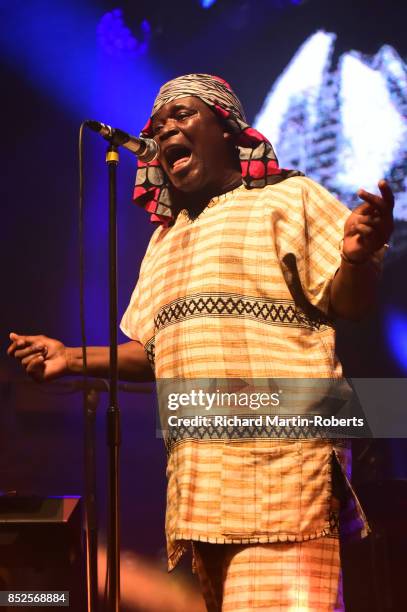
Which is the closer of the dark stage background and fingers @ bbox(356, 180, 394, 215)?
fingers @ bbox(356, 180, 394, 215)

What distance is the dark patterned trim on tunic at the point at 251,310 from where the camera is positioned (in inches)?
94.1

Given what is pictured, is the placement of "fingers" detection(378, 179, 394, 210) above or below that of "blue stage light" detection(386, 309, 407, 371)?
below

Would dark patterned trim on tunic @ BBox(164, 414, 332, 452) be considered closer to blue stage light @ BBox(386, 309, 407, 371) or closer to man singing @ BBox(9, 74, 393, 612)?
man singing @ BBox(9, 74, 393, 612)

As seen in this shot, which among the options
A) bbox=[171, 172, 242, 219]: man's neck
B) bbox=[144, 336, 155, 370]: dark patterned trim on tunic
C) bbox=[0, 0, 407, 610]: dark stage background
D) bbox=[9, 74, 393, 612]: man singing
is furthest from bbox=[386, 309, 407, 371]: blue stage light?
bbox=[144, 336, 155, 370]: dark patterned trim on tunic

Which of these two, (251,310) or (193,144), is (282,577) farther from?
(193,144)

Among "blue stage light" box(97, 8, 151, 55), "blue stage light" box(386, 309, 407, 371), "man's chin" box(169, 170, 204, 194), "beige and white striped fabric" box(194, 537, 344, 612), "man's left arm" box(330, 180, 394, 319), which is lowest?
"beige and white striped fabric" box(194, 537, 344, 612)

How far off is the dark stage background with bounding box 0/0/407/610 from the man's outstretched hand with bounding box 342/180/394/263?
3.32ft

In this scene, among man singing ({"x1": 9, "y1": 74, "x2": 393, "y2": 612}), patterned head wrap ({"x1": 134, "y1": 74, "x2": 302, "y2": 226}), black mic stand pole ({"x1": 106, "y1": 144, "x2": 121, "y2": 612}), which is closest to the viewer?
black mic stand pole ({"x1": 106, "y1": 144, "x2": 121, "y2": 612})

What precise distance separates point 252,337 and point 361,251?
439 millimetres

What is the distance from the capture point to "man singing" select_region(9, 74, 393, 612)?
220 cm

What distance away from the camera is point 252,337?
239 centimetres

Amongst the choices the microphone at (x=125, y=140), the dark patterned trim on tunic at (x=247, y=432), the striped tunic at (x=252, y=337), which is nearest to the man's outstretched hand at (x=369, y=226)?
the striped tunic at (x=252, y=337)

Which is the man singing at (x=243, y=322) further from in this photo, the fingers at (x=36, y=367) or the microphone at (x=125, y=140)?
the microphone at (x=125, y=140)

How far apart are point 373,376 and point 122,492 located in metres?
1.10
